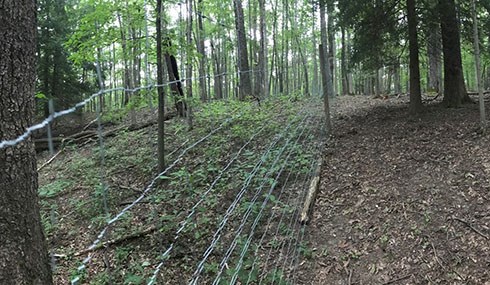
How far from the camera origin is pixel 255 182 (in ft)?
17.7

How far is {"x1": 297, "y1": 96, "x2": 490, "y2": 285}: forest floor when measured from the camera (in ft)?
13.7

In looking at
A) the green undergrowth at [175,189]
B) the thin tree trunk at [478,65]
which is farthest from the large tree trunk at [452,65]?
the green undergrowth at [175,189]

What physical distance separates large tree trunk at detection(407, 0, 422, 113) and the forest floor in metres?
0.95

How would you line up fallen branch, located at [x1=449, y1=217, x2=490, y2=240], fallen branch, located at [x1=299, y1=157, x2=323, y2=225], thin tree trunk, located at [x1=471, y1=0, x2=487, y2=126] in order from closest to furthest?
fallen branch, located at [x1=449, y1=217, x2=490, y2=240], fallen branch, located at [x1=299, y1=157, x2=323, y2=225], thin tree trunk, located at [x1=471, y1=0, x2=487, y2=126]

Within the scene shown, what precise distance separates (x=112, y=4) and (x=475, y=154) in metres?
6.61

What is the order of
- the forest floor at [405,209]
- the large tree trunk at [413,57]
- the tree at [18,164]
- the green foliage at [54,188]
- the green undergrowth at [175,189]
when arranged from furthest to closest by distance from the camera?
the large tree trunk at [413,57], the green foliage at [54,188], the green undergrowth at [175,189], the forest floor at [405,209], the tree at [18,164]

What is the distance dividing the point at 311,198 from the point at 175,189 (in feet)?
6.87

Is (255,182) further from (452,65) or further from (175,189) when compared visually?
(452,65)

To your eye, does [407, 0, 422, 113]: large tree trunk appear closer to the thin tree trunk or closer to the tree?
the thin tree trunk

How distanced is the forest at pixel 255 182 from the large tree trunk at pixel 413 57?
2 centimetres

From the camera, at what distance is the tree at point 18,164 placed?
5.93 feet

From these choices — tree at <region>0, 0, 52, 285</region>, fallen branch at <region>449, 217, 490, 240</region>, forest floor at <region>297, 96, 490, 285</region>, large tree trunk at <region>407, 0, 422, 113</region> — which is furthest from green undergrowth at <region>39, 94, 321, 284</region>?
large tree trunk at <region>407, 0, 422, 113</region>

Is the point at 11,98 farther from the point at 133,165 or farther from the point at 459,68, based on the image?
the point at 459,68

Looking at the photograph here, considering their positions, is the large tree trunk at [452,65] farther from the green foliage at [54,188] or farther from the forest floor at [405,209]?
the green foliage at [54,188]
